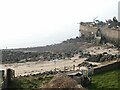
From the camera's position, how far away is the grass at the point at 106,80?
2254cm

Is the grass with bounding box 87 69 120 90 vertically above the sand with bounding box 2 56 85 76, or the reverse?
the sand with bounding box 2 56 85 76

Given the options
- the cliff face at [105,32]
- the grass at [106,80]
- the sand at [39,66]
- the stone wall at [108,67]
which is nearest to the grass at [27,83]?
the grass at [106,80]

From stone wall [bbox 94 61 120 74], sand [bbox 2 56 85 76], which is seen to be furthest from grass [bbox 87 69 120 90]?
sand [bbox 2 56 85 76]

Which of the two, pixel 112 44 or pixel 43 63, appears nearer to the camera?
pixel 43 63

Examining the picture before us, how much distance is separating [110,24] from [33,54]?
42.9 ft

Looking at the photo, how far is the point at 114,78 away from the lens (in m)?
24.1

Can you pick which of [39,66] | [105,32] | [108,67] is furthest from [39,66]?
[105,32]

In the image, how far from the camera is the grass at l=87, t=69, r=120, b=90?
2254 cm

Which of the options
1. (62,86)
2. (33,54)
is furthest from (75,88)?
(33,54)

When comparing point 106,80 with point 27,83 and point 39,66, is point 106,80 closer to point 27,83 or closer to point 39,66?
point 27,83

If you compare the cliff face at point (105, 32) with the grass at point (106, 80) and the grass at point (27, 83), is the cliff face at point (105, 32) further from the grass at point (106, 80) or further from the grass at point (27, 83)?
the grass at point (27, 83)

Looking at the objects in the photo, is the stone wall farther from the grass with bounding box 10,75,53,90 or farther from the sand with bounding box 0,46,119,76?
the sand with bounding box 0,46,119,76

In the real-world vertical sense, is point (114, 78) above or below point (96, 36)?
below

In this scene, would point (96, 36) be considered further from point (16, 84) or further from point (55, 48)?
point (16, 84)
